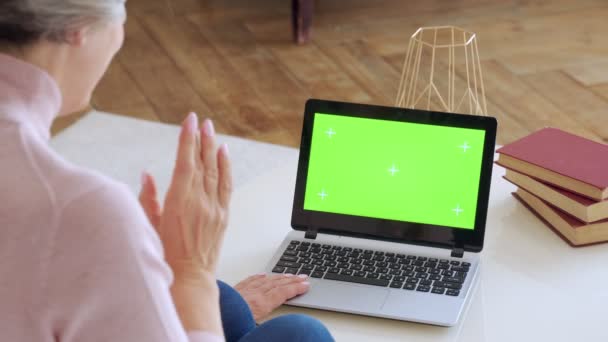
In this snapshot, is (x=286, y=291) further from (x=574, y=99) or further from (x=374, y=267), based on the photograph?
(x=574, y=99)

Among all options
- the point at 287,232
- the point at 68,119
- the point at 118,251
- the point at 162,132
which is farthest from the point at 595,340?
the point at 68,119

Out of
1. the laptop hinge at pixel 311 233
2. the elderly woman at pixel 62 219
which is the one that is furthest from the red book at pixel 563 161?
the elderly woman at pixel 62 219

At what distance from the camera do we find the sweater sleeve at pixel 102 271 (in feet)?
2.72

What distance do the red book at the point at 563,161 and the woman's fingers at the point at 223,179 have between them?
2.17 ft

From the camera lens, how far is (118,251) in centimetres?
84

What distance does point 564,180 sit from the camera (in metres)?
1.54

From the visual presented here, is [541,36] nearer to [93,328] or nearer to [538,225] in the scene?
[538,225]

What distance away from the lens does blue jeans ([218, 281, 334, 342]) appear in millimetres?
1237

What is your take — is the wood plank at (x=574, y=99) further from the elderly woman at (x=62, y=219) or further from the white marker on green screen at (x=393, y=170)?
the elderly woman at (x=62, y=219)

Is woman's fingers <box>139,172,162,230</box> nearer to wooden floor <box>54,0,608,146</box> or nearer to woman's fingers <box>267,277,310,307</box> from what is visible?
woman's fingers <box>267,277,310,307</box>

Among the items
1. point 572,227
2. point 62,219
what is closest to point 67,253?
point 62,219

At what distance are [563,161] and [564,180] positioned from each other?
0.05 meters

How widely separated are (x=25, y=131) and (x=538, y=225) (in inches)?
37.9

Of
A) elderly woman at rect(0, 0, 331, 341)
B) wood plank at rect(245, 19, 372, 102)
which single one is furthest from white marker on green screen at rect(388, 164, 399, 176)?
wood plank at rect(245, 19, 372, 102)
